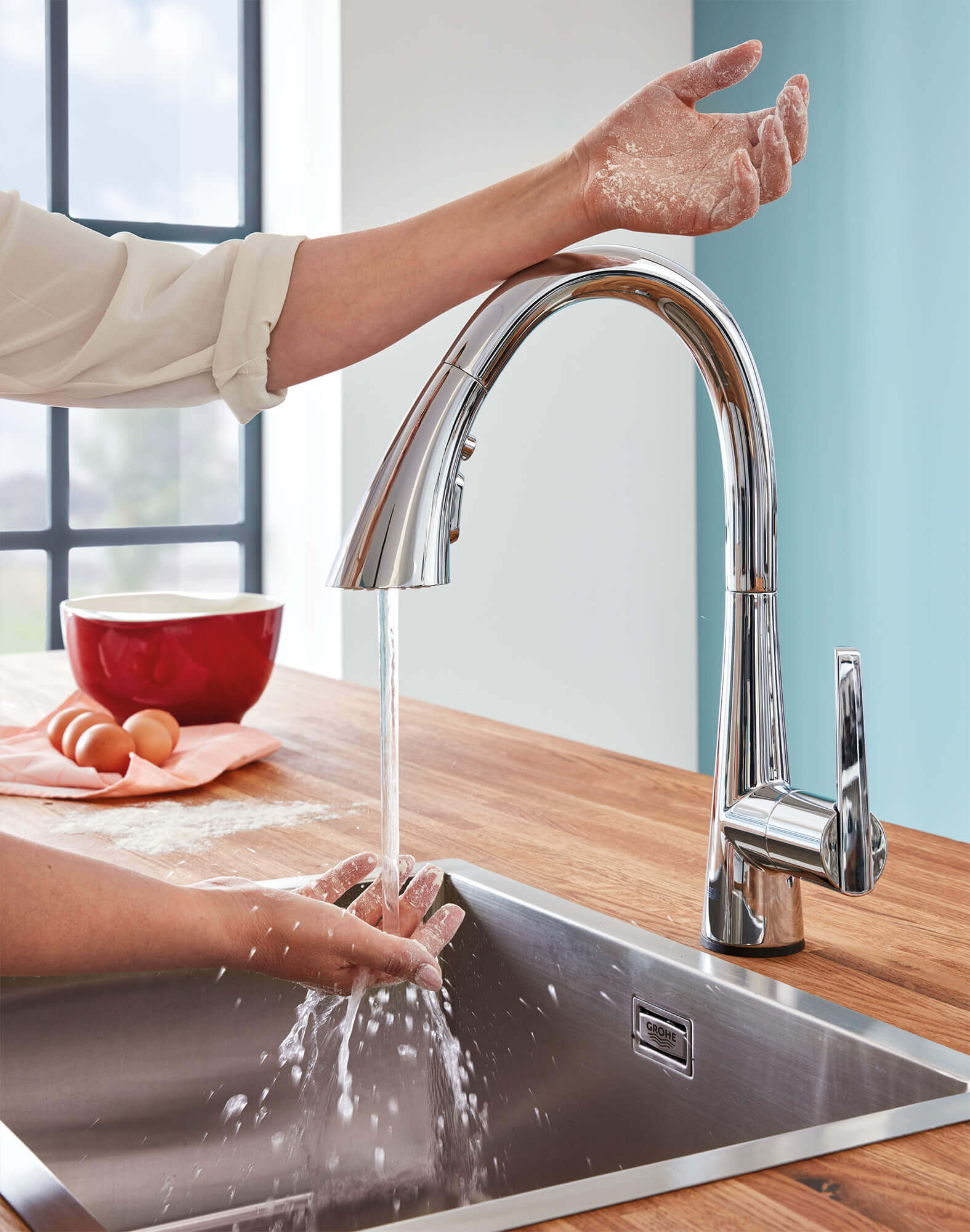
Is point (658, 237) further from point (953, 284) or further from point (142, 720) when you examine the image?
point (142, 720)

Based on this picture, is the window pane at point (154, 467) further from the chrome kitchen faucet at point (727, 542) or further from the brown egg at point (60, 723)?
the chrome kitchen faucet at point (727, 542)

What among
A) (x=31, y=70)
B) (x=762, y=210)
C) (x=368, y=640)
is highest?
(x=31, y=70)

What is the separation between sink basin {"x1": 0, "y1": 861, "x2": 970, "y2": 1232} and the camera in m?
0.70

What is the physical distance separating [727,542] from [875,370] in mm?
2475

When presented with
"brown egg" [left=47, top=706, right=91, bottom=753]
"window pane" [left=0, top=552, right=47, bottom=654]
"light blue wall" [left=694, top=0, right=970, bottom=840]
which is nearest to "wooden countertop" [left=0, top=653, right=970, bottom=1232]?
"brown egg" [left=47, top=706, right=91, bottom=753]

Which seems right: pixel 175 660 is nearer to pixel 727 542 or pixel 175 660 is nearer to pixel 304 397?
pixel 727 542

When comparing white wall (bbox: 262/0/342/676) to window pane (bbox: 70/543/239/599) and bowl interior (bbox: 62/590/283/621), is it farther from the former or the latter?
bowl interior (bbox: 62/590/283/621)

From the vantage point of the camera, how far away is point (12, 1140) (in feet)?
1.84

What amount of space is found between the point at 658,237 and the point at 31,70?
1751mm

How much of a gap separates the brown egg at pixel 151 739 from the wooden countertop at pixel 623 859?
75 mm

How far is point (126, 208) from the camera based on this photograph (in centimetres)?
350

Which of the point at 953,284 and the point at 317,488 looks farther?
the point at 317,488

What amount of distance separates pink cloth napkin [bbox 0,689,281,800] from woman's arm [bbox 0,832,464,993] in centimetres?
38

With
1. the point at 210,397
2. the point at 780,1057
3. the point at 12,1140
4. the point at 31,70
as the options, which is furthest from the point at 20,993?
the point at 31,70
